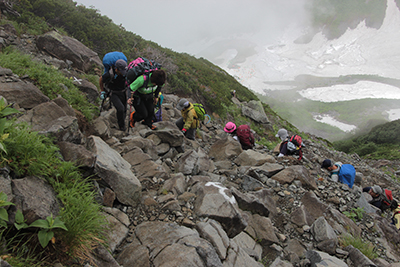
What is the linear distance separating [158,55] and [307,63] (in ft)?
318

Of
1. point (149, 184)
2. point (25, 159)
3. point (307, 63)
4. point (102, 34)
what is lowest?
point (149, 184)

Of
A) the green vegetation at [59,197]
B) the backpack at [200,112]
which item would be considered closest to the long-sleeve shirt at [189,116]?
the backpack at [200,112]

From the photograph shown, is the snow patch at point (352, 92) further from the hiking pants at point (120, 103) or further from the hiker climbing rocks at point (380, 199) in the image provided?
the hiking pants at point (120, 103)

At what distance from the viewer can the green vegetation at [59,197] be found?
1880 mm

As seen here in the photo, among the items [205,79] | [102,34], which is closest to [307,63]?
[205,79]

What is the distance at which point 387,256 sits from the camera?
5.24 m

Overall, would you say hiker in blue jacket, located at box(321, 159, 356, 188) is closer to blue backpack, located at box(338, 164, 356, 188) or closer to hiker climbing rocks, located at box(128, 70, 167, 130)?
blue backpack, located at box(338, 164, 356, 188)

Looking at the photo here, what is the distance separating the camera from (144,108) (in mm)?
6750

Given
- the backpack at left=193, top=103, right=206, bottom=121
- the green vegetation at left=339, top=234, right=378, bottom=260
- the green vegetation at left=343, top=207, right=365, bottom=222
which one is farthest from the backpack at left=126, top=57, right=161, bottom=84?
the green vegetation at left=343, top=207, right=365, bottom=222

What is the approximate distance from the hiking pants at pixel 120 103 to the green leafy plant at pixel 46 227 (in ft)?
15.0

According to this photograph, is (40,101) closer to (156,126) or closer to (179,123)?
(156,126)

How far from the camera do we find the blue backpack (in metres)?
8.10

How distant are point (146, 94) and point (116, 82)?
931mm

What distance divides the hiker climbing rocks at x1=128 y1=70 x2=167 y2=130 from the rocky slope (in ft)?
1.20
